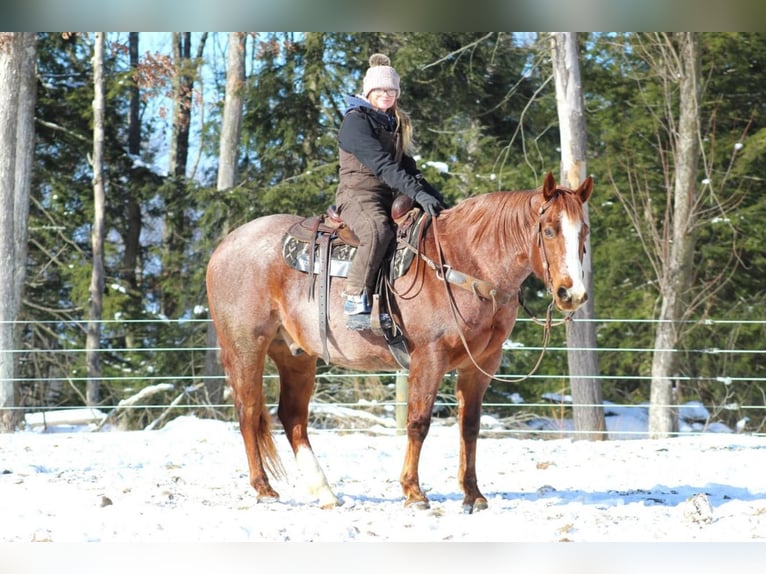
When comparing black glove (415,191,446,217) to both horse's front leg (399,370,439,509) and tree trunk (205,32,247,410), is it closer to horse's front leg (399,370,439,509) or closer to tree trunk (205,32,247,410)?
horse's front leg (399,370,439,509)

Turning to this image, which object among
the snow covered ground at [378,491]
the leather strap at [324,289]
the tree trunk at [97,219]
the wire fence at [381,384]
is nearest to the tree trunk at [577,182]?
the snow covered ground at [378,491]

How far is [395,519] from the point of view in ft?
15.9

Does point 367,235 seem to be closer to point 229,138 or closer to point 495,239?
point 495,239

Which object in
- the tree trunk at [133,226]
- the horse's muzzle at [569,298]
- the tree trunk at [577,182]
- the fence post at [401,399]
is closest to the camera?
the horse's muzzle at [569,298]

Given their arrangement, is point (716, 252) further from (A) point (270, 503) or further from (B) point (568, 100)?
(A) point (270, 503)

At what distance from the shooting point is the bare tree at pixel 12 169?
958cm

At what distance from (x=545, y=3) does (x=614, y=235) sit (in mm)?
5737

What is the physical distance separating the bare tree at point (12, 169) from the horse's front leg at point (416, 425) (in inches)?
229

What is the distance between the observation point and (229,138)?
35.4ft

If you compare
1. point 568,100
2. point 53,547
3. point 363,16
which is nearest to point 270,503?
point 53,547

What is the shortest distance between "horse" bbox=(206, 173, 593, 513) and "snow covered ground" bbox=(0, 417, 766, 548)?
1.20 feet

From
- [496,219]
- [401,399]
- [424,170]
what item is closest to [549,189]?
[496,219]

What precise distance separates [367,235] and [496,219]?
2.28ft

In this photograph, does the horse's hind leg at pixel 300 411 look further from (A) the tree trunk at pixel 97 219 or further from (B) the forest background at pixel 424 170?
(A) the tree trunk at pixel 97 219
